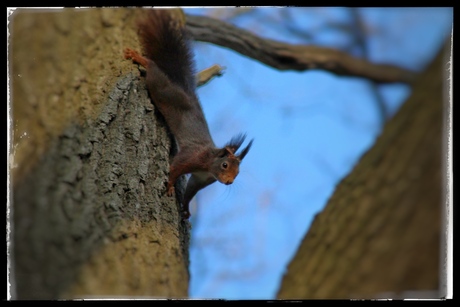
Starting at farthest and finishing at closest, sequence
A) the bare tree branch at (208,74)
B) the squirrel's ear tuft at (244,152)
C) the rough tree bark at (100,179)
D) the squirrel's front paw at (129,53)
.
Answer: the bare tree branch at (208,74) → the squirrel's ear tuft at (244,152) → the squirrel's front paw at (129,53) → the rough tree bark at (100,179)

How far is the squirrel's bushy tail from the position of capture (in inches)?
76.2

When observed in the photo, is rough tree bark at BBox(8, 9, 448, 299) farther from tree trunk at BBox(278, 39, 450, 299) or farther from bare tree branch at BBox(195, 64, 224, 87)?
bare tree branch at BBox(195, 64, 224, 87)

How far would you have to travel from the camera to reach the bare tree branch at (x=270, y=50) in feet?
7.20

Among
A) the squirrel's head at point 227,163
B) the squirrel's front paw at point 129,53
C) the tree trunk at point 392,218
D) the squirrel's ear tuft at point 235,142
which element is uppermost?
the squirrel's front paw at point 129,53

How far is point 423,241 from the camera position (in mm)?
985

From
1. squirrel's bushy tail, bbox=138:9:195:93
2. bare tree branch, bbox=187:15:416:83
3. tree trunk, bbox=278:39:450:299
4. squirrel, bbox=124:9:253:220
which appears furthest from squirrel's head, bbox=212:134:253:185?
tree trunk, bbox=278:39:450:299

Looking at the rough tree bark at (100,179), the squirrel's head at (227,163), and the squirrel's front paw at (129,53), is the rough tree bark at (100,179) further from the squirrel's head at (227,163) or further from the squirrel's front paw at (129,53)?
the squirrel's head at (227,163)

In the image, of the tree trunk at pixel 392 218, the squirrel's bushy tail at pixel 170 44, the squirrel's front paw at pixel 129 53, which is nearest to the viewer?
the tree trunk at pixel 392 218

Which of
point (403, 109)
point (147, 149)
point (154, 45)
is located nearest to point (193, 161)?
point (147, 149)

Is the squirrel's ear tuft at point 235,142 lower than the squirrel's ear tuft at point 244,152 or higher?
higher

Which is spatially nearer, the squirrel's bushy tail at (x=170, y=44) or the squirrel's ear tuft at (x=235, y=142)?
the squirrel's bushy tail at (x=170, y=44)

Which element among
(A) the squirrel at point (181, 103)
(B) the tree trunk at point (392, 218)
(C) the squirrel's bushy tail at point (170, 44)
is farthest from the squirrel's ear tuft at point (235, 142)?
(B) the tree trunk at point (392, 218)

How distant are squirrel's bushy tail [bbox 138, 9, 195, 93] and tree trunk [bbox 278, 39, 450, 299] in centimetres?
114

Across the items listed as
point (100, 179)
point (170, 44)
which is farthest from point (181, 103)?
point (100, 179)
